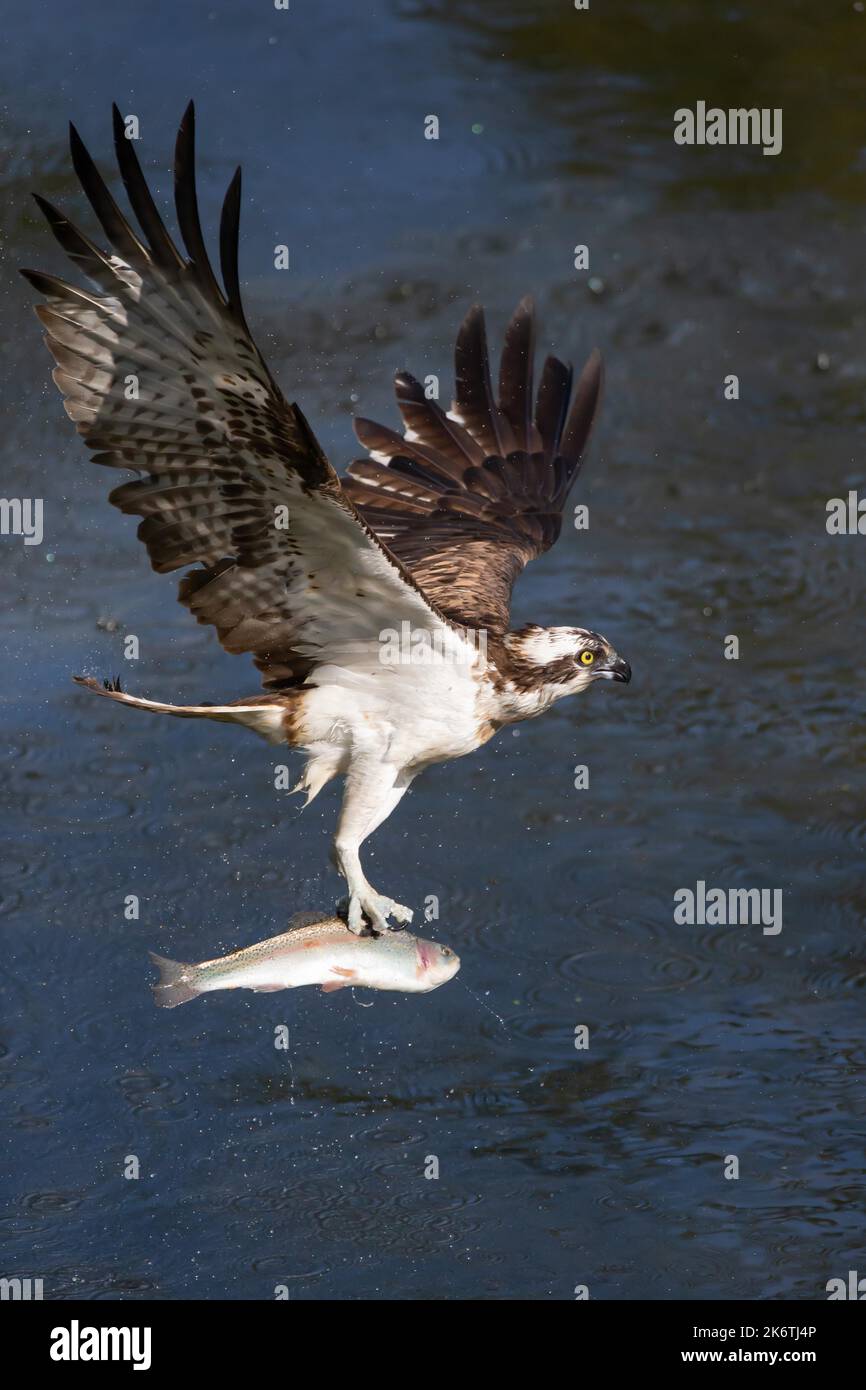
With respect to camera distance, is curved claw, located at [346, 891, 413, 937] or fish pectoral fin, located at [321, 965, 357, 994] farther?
curved claw, located at [346, 891, 413, 937]

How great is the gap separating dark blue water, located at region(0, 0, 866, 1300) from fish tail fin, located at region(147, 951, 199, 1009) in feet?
4.34

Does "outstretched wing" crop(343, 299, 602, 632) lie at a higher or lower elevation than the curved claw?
higher

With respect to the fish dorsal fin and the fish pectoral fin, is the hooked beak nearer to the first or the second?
the fish dorsal fin

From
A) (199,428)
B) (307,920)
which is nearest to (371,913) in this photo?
(307,920)

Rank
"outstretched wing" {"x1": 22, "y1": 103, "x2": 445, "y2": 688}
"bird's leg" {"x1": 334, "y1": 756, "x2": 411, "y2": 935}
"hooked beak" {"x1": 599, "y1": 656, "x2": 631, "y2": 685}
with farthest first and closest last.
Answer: "hooked beak" {"x1": 599, "y1": 656, "x2": 631, "y2": 685} → "bird's leg" {"x1": 334, "y1": 756, "x2": 411, "y2": 935} → "outstretched wing" {"x1": 22, "y1": 103, "x2": 445, "y2": 688}

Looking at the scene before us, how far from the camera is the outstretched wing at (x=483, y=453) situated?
8.22 metres

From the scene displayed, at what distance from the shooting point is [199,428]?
5480 mm

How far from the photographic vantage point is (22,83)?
48.2ft

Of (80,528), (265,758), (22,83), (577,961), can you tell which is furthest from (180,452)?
(22,83)

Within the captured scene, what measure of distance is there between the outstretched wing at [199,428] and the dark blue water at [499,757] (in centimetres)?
220

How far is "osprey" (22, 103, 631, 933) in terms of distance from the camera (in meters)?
5.23

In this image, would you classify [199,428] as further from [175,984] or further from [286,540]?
[175,984]

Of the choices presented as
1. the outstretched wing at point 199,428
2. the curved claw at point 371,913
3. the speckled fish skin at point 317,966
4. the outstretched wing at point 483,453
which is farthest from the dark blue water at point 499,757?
the outstretched wing at point 199,428

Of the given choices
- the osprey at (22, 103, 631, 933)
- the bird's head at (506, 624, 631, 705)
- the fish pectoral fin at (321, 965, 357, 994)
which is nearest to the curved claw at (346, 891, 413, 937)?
the osprey at (22, 103, 631, 933)
